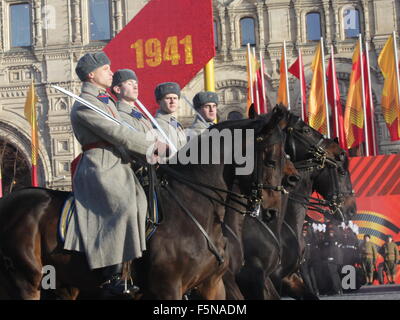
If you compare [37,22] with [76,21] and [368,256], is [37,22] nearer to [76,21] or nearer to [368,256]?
[76,21]

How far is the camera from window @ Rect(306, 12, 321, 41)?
99.4ft

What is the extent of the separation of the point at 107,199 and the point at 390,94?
684 inches

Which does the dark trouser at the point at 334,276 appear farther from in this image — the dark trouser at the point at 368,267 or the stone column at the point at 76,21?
the stone column at the point at 76,21

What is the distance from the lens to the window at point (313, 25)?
3028 cm

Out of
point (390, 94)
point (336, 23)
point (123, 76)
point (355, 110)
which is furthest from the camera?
point (336, 23)

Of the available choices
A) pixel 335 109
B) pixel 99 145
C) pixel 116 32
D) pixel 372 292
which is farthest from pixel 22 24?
pixel 99 145

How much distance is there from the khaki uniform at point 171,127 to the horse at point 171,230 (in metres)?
1.19

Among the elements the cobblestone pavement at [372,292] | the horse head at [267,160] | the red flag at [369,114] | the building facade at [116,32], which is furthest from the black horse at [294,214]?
the building facade at [116,32]

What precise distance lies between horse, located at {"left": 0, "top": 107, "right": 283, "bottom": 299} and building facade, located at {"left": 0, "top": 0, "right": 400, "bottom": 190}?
22808 mm

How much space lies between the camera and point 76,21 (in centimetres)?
3127

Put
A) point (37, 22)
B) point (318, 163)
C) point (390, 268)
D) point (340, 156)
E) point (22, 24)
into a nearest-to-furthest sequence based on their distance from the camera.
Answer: point (318, 163) → point (340, 156) → point (390, 268) → point (37, 22) → point (22, 24)

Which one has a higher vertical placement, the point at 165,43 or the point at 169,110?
the point at 165,43

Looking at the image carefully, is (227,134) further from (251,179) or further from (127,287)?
(127,287)

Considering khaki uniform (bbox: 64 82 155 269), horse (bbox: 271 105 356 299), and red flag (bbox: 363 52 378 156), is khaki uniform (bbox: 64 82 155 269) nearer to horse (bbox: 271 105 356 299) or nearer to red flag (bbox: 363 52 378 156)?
horse (bbox: 271 105 356 299)
